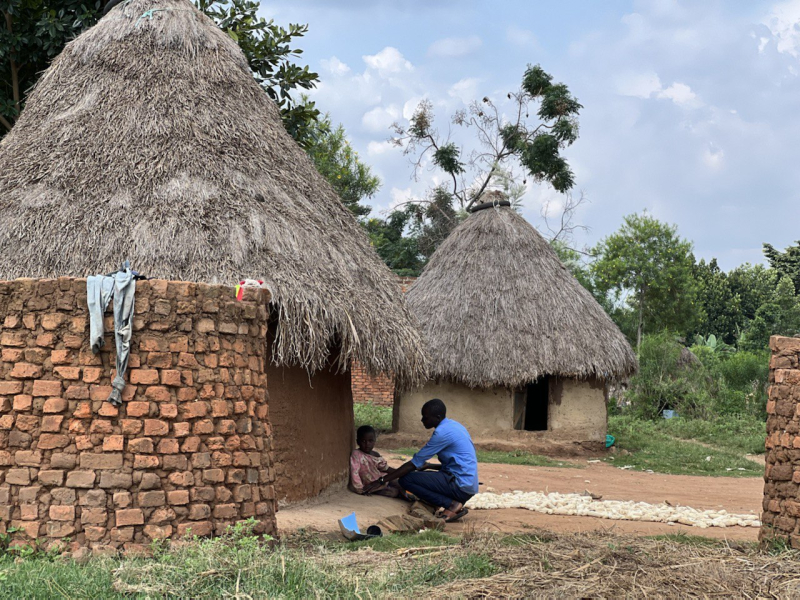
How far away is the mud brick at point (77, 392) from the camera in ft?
16.3

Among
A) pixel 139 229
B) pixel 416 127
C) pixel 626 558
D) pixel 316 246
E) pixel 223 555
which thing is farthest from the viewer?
pixel 416 127

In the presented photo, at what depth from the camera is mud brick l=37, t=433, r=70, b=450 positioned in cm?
495

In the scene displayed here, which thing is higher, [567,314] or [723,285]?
[723,285]

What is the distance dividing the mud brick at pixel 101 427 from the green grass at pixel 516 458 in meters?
8.47

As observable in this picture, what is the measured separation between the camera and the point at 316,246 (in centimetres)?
756

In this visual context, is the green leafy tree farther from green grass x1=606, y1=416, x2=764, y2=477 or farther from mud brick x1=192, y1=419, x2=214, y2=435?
mud brick x1=192, y1=419, x2=214, y2=435

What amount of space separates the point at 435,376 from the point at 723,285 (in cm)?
2514

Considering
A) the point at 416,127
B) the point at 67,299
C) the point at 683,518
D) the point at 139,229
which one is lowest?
the point at 683,518

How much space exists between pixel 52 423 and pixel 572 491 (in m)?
7.09

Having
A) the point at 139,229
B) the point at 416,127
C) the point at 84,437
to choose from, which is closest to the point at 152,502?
the point at 84,437

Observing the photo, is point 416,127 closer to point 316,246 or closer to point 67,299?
point 316,246

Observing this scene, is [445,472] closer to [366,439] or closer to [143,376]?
[366,439]

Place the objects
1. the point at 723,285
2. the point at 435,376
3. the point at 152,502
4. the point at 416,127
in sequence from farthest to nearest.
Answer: the point at 723,285 < the point at 416,127 < the point at 435,376 < the point at 152,502

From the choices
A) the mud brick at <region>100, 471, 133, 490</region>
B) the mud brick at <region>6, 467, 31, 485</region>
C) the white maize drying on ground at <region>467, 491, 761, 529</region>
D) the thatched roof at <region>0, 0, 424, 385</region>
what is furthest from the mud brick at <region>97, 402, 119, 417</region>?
the white maize drying on ground at <region>467, 491, 761, 529</region>
